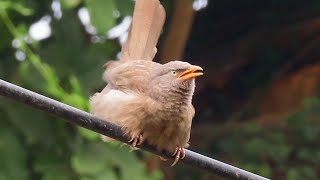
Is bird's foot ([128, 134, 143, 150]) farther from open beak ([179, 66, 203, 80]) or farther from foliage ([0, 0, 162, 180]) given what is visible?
foliage ([0, 0, 162, 180])

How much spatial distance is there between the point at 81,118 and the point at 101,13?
4.94 ft

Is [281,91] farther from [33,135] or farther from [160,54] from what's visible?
[33,135]

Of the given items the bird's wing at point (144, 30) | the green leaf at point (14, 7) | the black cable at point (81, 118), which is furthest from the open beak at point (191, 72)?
the green leaf at point (14, 7)

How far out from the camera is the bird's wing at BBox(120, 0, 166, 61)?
3.81 m

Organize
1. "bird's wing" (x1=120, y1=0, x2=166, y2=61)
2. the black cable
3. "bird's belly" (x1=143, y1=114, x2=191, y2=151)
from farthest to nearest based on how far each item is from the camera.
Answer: "bird's wing" (x1=120, y1=0, x2=166, y2=61), "bird's belly" (x1=143, y1=114, x2=191, y2=151), the black cable

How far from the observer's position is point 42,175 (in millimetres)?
4582

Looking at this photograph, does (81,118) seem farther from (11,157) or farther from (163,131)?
(11,157)

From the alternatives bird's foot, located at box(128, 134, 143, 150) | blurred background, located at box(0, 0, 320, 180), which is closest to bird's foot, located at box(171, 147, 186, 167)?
bird's foot, located at box(128, 134, 143, 150)

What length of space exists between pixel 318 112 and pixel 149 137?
2.48 m

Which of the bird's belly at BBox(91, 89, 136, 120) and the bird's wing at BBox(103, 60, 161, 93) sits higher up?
the bird's wing at BBox(103, 60, 161, 93)

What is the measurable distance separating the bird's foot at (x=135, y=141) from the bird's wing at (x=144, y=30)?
0.55 metres

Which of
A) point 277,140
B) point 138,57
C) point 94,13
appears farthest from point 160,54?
point 138,57

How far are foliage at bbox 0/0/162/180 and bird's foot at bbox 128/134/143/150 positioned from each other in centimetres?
90

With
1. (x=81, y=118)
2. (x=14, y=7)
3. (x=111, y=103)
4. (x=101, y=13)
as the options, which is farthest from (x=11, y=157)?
(x=81, y=118)
